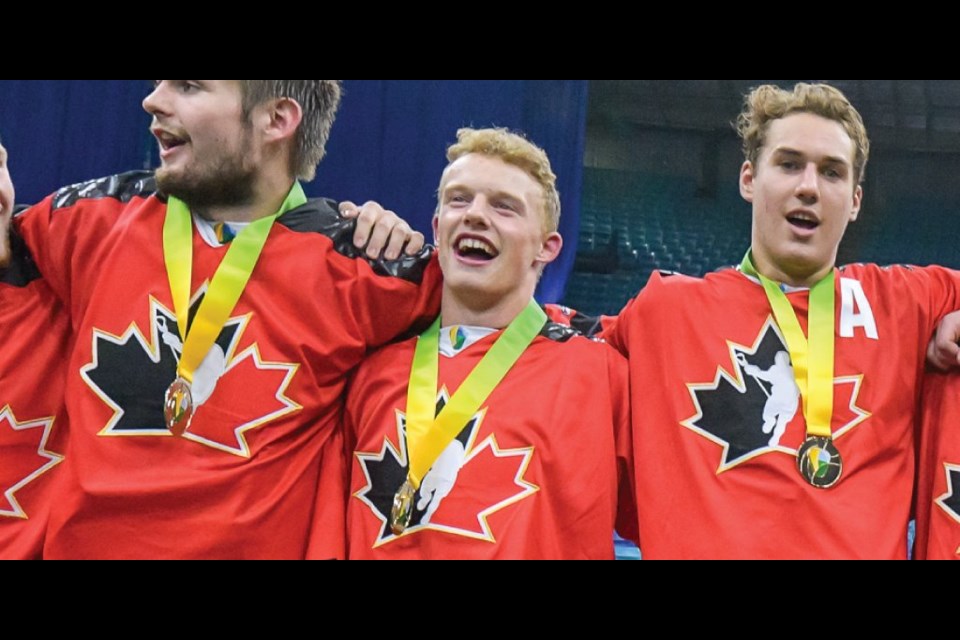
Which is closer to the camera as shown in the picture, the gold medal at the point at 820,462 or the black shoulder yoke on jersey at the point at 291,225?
the gold medal at the point at 820,462

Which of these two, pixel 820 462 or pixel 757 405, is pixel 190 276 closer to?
pixel 757 405

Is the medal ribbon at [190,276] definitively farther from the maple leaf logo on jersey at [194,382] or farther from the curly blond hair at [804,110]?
the curly blond hair at [804,110]

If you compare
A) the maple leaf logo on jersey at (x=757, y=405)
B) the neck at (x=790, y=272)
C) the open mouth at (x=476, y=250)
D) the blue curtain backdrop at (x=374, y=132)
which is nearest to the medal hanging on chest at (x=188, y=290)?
the open mouth at (x=476, y=250)

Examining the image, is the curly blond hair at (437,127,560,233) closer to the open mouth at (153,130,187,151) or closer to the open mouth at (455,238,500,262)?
the open mouth at (455,238,500,262)

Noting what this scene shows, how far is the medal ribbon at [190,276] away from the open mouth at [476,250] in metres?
0.47

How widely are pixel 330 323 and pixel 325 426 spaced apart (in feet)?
0.86

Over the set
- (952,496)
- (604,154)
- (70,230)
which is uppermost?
(604,154)

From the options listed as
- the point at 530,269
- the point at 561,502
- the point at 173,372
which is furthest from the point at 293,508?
the point at 530,269

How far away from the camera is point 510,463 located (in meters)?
2.18

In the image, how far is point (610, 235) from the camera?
5914mm

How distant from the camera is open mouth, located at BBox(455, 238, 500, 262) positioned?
2328 millimetres

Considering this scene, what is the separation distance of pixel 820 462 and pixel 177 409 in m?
1.45

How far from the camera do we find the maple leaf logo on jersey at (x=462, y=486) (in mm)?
2145

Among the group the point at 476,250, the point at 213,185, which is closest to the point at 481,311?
the point at 476,250
